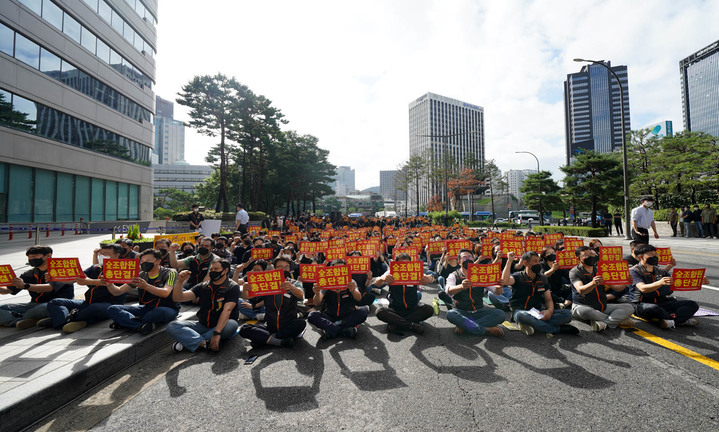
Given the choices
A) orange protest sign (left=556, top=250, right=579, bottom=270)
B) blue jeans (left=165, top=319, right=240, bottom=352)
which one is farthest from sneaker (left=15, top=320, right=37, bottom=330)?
orange protest sign (left=556, top=250, right=579, bottom=270)

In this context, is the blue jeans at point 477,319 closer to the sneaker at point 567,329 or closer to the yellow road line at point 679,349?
the sneaker at point 567,329

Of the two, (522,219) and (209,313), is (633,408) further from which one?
(522,219)

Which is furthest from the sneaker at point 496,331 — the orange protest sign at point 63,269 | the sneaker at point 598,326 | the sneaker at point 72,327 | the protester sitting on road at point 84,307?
the orange protest sign at point 63,269

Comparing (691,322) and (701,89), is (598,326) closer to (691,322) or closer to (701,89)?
(691,322)

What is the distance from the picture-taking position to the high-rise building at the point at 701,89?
89375 mm

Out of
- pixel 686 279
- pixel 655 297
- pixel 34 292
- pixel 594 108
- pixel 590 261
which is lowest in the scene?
pixel 655 297

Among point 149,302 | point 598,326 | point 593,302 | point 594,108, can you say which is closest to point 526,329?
point 598,326

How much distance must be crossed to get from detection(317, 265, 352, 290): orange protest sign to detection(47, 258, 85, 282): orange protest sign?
3.62 metres

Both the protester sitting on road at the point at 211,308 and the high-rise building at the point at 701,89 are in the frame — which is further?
the high-rise building at the point at 701,89

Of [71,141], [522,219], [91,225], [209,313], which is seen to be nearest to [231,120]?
[71,141]

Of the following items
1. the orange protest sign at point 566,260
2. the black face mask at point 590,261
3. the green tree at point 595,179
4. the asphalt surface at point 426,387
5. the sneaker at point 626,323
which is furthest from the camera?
A: the green tree at point 595,179

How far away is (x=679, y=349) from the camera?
13.0 feet

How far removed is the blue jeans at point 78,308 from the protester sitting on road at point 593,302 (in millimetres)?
7156

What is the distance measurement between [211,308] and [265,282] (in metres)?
0.89
